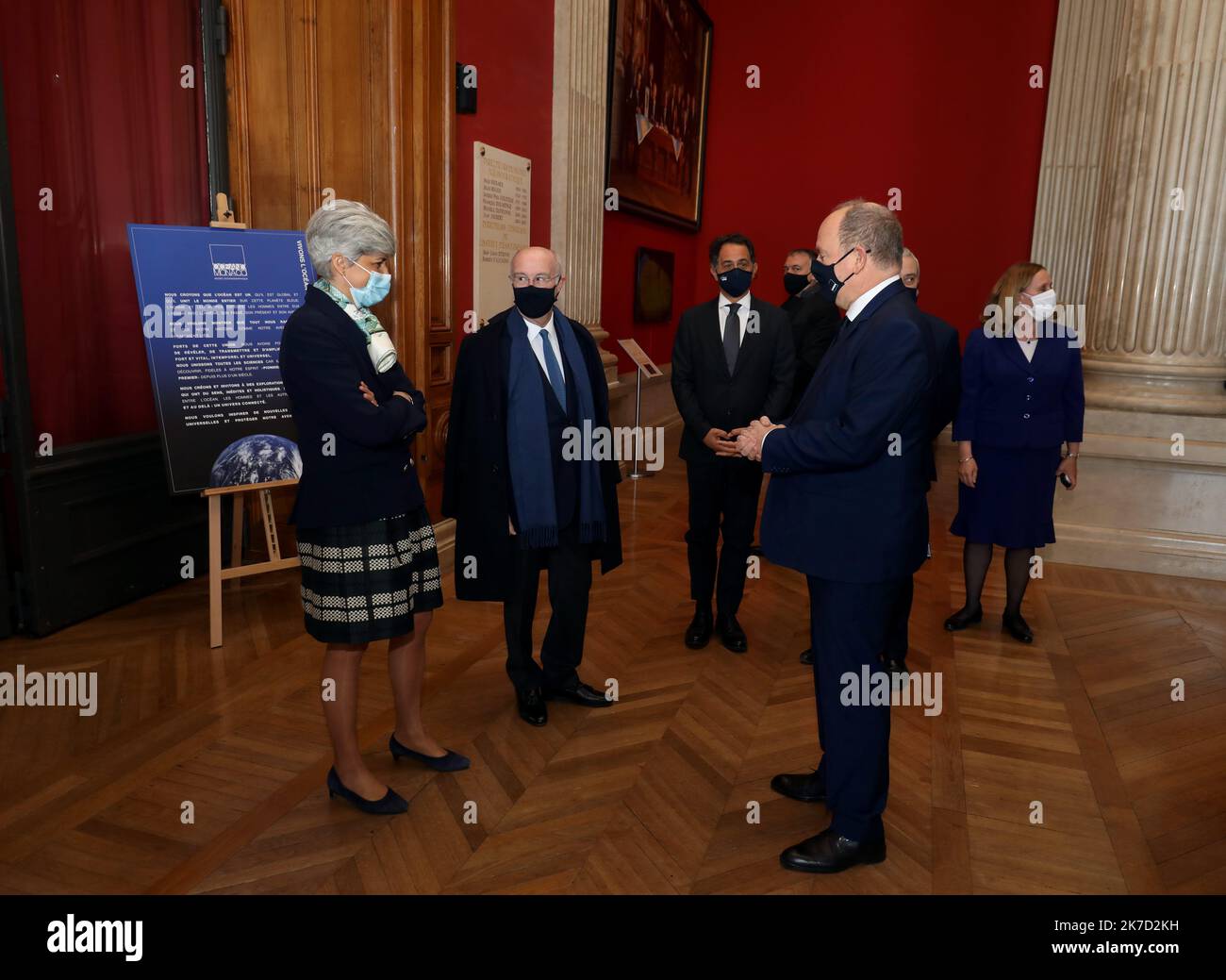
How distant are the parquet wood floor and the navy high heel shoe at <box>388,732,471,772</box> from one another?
0.03 m

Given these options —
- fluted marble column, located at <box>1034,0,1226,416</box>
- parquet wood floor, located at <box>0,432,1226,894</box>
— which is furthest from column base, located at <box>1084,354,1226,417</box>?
parquet wood floor, located at <box>0,432,1226,894</box>

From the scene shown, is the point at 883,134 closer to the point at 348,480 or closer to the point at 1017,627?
the point at 1017,627

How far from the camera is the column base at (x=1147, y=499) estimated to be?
16.7ft

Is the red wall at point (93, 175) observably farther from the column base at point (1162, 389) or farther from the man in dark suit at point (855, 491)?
the column base at point (1162, 389)

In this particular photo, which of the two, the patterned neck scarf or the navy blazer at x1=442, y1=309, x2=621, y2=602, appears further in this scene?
the navy blazer at x1=442, y1=309, x2=621, y2=602

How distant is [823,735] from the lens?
2367mm

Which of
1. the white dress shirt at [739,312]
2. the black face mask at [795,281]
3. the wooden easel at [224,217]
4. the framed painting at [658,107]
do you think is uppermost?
the framed painting at [658,107]

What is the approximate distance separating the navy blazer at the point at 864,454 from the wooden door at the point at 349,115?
112 inches

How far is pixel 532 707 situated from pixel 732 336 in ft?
5.68

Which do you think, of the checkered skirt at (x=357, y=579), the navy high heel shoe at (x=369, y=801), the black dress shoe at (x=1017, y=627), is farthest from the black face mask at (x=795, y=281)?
the navy high heel shoe at (x=369, y=801)

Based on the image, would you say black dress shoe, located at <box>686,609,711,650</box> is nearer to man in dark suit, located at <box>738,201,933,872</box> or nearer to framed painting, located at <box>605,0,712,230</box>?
man in dark suit, located at <box>738,201,933,872</box>

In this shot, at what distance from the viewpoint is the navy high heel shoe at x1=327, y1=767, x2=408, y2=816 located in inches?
98.9

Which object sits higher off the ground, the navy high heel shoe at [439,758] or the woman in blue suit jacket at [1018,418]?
the woman in blue suit jacket at [1018,418]

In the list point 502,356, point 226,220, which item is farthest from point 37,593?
point 502,356
